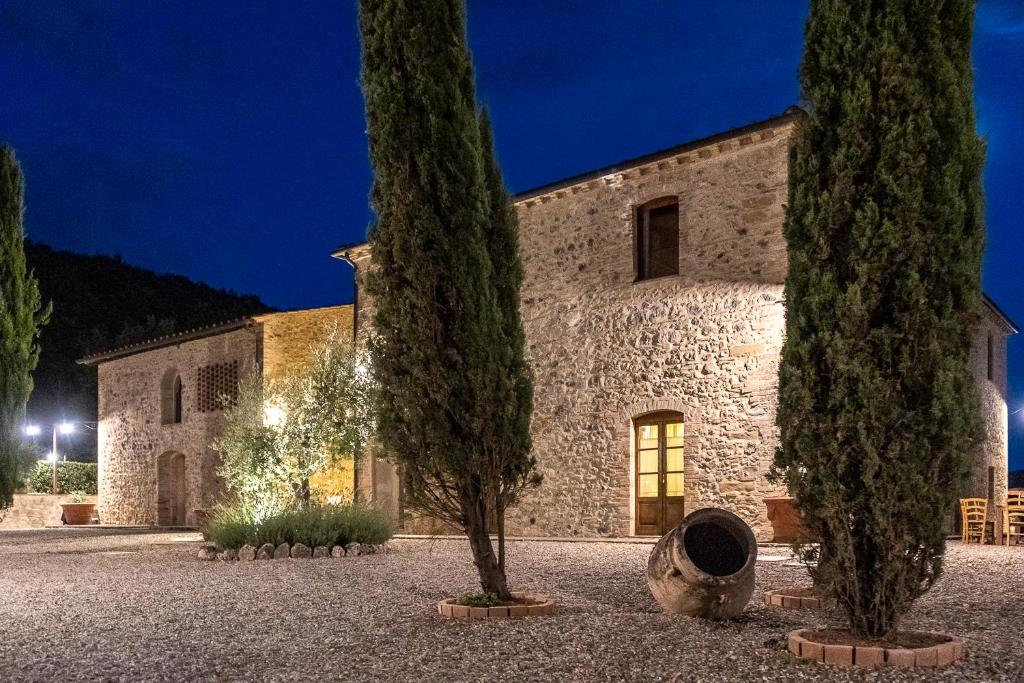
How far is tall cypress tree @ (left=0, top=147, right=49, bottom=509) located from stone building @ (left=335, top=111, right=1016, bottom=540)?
374cm

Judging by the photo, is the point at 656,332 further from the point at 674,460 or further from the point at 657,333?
the point at 674,460

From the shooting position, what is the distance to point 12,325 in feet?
31.8

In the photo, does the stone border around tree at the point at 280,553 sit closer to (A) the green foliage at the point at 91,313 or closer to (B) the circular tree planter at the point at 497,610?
(B) the circular tree planter at the point at 497,610

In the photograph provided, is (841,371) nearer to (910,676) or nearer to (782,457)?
(782,457)

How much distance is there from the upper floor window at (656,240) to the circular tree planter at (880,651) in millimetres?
9172

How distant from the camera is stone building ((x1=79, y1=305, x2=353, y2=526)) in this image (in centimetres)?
1858

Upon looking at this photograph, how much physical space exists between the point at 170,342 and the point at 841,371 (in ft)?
62.5

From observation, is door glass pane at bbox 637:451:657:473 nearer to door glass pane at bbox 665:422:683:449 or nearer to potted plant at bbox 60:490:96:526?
door glass pane at bbox 665:422:683:449

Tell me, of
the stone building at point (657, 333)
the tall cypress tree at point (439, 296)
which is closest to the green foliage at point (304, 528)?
the stone building at point (657, 333)

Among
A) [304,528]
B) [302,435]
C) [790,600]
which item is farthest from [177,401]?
[790,600]

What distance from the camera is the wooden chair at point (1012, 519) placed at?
39.5 ft

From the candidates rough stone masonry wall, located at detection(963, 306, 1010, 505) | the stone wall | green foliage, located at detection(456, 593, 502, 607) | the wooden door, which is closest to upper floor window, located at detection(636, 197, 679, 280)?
the wooden door

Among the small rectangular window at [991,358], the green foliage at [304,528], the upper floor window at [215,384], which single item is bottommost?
the green foliage at [304,528]

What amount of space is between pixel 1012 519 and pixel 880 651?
9665mm
